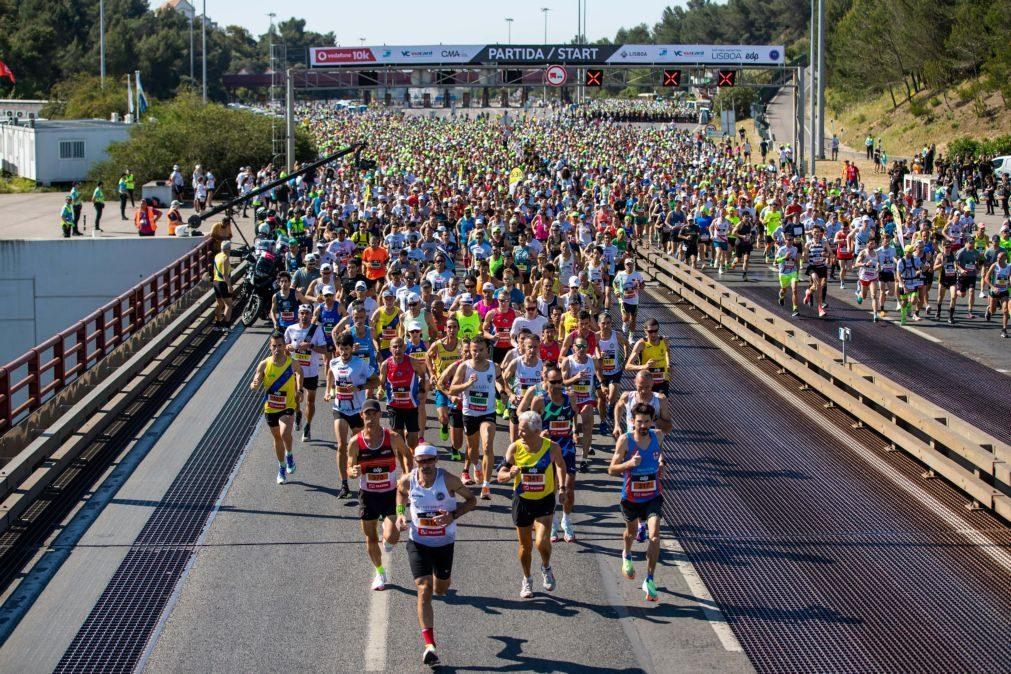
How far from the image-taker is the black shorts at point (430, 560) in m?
9.71

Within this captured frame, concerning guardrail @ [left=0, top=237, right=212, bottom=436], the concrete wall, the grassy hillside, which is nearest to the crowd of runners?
guardrail @ [left=0, top=237, right=212, bottom=436]

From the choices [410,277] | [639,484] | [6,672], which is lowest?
[6,672]

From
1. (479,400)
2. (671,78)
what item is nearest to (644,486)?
(479,400)

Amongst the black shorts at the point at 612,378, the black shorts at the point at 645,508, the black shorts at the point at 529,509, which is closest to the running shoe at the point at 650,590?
the black shorts at the point at 645,508

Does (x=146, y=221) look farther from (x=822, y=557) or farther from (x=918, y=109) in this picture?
(x=918, y=109)

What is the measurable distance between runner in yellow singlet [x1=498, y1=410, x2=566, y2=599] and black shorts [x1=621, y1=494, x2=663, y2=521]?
68 centimetres

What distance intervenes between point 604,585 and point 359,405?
3887 millimetres

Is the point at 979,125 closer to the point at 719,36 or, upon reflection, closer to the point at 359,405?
the point at 359,405

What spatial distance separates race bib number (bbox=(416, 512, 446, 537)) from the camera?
32.0ft

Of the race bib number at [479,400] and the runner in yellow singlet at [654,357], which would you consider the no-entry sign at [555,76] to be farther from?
the race bib number at [479,400]

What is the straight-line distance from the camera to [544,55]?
55906mm

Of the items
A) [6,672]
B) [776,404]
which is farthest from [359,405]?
[776,404]

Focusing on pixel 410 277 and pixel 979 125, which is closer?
pixel 410 277

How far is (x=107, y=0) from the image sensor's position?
166 metres
